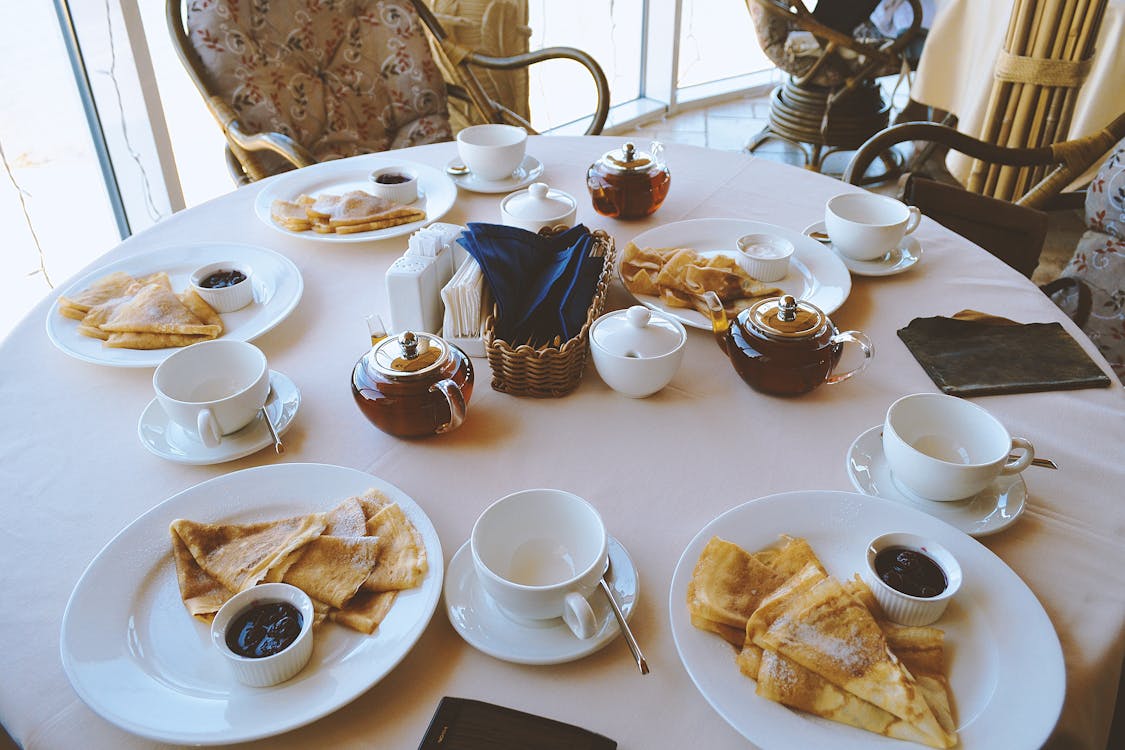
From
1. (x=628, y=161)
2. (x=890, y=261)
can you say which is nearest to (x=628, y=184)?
(x=628, y=161)

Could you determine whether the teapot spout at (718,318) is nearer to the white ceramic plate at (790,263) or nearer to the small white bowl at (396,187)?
the white ceramic plate at (790,263)

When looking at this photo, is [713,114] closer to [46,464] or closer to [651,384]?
[651,384]

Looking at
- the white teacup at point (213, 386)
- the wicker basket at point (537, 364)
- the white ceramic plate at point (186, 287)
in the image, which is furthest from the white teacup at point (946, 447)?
the white ceramic plate at point (186, 287)

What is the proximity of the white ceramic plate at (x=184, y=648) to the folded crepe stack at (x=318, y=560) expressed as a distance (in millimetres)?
13

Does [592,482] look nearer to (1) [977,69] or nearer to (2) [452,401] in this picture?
(2) [452,401]

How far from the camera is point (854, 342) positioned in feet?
3.40

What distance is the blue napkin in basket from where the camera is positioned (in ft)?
3.31

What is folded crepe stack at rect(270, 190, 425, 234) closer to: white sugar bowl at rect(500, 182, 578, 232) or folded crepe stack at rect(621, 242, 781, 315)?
white sugar bowl at rect(500, 182, 578, 232)

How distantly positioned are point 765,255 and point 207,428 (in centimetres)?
77

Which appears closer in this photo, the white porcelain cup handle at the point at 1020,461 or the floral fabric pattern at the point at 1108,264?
the white porcelain cup handle at the point at 1020,461

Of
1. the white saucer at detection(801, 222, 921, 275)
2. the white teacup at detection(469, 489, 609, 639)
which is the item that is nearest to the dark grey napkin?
the white saucer at detection(801, 222, 921, 275)

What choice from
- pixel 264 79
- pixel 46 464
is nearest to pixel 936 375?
pixel 46 464

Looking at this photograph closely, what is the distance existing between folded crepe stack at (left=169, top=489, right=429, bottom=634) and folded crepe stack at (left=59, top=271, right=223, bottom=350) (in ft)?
1.24

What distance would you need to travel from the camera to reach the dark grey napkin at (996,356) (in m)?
1.00
